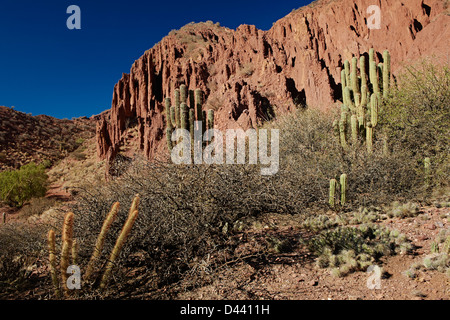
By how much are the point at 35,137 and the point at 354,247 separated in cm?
4670

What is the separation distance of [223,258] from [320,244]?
1866 mm

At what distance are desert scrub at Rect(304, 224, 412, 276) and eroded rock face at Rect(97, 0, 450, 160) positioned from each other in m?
10.2

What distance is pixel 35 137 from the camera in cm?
3803

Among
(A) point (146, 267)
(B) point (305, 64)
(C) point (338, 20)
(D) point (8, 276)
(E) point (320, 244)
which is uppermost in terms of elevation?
(C) point (338, 20)

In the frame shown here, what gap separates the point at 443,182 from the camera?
7.11 meters

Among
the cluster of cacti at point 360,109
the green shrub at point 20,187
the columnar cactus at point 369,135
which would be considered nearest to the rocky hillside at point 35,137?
the green shrub at point 20,187

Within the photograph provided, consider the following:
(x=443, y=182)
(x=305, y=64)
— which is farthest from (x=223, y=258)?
(x=305, y=64)

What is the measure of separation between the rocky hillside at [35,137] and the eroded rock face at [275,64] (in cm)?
994

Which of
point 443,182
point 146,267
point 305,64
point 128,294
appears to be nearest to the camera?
point 128,294

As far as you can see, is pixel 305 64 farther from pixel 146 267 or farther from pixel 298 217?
pixel 146 267

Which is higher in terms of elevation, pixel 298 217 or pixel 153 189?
pixel 153 189

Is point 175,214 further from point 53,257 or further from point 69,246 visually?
point 53,257

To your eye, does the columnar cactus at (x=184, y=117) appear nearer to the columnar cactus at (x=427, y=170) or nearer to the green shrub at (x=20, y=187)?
the columnar cactus at (x=427, y=170)
